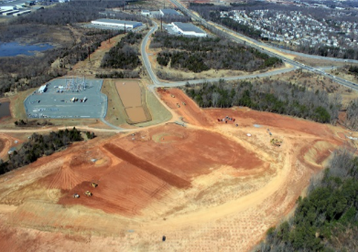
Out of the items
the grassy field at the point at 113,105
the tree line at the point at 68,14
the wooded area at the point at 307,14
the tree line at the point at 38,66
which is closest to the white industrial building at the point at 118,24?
the tree line at the point at 68,14

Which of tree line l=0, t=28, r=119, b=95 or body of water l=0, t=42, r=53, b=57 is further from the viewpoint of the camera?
body of water l=0, t=42, r=53, b=57

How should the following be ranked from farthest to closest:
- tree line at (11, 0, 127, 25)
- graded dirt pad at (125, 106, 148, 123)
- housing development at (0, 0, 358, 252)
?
tree line at (11, 0, 127, 25), graded dirt pad at (125, 106, 148, 123), housing development at (0, 0, 358, 252)

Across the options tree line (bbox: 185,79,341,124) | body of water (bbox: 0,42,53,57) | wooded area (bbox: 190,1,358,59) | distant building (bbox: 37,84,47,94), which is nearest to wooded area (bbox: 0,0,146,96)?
distant building (bbox: 37,84,47,94)

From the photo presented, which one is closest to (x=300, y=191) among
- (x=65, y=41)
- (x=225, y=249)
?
(x=225, y=249)

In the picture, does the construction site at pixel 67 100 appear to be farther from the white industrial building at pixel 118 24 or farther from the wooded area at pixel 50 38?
the white industrial building at pixel 118 24

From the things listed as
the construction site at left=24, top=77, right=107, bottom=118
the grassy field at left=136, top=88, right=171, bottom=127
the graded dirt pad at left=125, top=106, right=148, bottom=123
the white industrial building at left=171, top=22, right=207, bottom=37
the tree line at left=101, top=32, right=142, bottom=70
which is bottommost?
the graded dirt pad at left=125, top=106, right=148, bottom=123

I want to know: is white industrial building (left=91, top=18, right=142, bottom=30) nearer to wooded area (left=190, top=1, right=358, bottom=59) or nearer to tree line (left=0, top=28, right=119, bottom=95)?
tree line (left=0, top=28, right=119, bottom=95)
